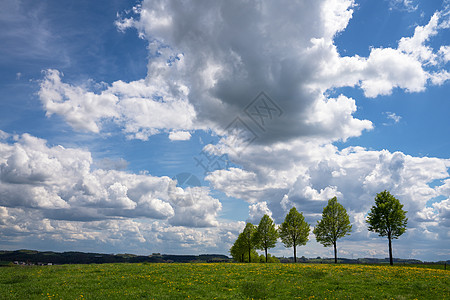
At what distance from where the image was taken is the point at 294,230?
6706 centimetres

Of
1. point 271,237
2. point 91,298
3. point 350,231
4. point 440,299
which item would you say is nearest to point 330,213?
point 350,231

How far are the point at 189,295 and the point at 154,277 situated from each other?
8.09 meters

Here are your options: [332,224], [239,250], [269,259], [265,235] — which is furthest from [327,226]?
[269,259]

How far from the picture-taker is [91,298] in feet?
65.1

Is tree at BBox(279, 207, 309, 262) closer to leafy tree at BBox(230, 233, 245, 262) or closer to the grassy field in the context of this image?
leafy tree at BBox(230, 233, 245, 262)

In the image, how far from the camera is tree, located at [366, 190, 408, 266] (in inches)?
2068

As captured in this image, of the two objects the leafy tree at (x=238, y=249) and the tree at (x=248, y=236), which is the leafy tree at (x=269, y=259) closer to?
the leafy tree at (x=238, y=249)

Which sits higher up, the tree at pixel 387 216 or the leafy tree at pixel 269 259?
the tree at pixel 387 216

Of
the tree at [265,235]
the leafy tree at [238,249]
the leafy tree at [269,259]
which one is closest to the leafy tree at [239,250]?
the leafy tree at [238,249]

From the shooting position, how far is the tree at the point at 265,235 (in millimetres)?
74562

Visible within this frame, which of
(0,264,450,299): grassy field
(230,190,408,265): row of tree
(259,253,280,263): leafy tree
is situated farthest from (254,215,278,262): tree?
(0,264,450,299): grassy field

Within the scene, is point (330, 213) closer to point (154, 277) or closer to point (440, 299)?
point (440, 299)

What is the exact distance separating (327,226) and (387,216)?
477 inches

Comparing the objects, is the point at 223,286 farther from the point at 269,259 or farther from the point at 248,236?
the point at 269,259
